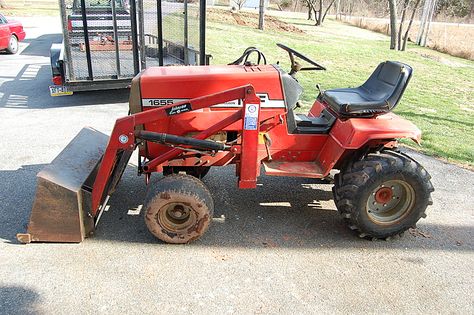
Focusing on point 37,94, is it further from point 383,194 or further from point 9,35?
point 383,194

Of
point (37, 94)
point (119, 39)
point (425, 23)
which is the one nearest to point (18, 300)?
point (119, 39)

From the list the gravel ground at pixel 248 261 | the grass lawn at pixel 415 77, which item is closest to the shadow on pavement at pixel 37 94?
the gravel ground at pixel 248 261

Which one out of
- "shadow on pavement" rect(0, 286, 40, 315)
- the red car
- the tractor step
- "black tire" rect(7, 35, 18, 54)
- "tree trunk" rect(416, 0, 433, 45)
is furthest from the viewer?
"tree trunk" rect(416, 0, 433, 45)

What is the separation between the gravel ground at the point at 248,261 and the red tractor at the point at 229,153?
219 millimetres

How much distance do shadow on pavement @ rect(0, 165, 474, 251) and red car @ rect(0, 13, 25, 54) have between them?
9.20 m

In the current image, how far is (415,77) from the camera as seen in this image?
40.0 ft

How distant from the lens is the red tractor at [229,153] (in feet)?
10.8

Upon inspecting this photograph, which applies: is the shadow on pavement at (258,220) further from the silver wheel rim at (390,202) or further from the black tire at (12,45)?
the black tire at (12,45)

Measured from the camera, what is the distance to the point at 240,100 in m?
3.58

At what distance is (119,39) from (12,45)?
735 cm

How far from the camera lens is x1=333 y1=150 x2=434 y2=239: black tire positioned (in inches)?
136

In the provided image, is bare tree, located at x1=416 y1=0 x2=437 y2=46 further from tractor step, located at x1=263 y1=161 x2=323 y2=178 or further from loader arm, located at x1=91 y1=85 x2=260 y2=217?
loader arm, located at x1=91 y1=85 x2=260 y2=217

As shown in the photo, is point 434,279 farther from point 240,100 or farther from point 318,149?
point 240,100

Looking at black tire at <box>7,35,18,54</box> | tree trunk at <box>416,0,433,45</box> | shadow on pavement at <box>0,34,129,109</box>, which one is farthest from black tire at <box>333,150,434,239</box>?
tree trunk at <box>416,0,433,45</box>
